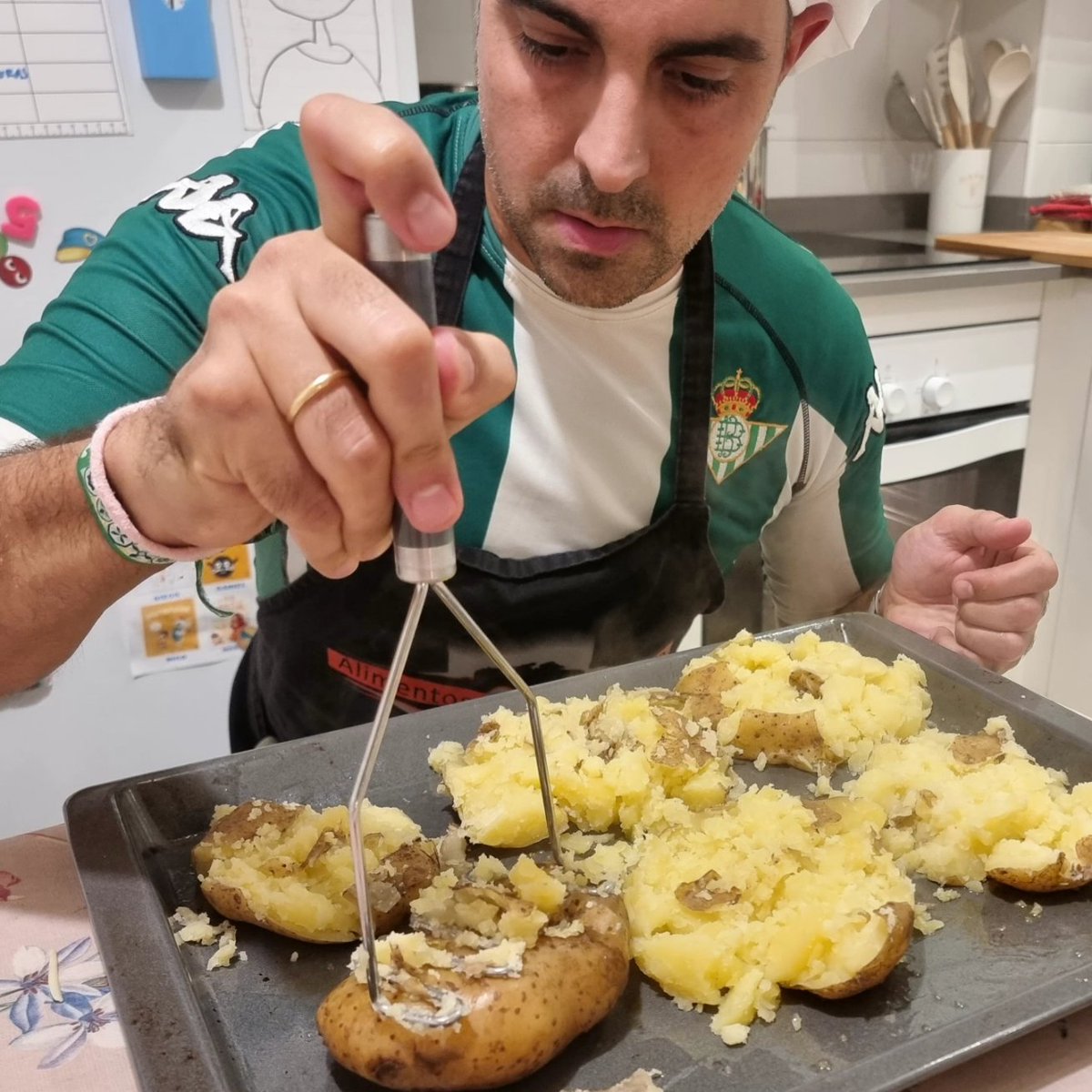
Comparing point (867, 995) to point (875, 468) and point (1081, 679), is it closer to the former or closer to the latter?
point (875, 468)

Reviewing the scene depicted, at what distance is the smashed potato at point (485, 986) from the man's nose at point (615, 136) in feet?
1.91

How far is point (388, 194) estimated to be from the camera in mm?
481

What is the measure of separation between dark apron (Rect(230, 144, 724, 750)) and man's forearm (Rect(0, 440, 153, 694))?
32cm

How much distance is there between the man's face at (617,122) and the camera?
0.87 metres

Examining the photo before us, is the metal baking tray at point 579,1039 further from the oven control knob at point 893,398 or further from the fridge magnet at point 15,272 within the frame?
the oven control knob at point 893,398

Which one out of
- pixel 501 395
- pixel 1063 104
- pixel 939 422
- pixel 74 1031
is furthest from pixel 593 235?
pixel 1063 104

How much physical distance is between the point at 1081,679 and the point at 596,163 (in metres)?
2.09

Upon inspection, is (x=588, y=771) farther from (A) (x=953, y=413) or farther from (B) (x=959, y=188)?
(B) (x=959, y=188)

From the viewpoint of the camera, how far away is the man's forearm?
0.79m

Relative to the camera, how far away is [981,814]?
798 millimetres

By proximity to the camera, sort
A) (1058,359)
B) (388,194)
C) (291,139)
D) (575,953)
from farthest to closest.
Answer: (1058,359) → (291,139) → (575,953) → (388,194)

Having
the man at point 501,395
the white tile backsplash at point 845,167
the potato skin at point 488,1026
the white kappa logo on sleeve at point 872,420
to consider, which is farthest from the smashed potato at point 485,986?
the white tile backsplash at point 845,167

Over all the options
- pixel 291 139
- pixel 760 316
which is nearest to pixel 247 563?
pixel 291 139

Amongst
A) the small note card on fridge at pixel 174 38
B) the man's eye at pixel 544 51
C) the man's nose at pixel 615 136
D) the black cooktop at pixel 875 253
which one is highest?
the small note card on fridge at pixel 174 38
